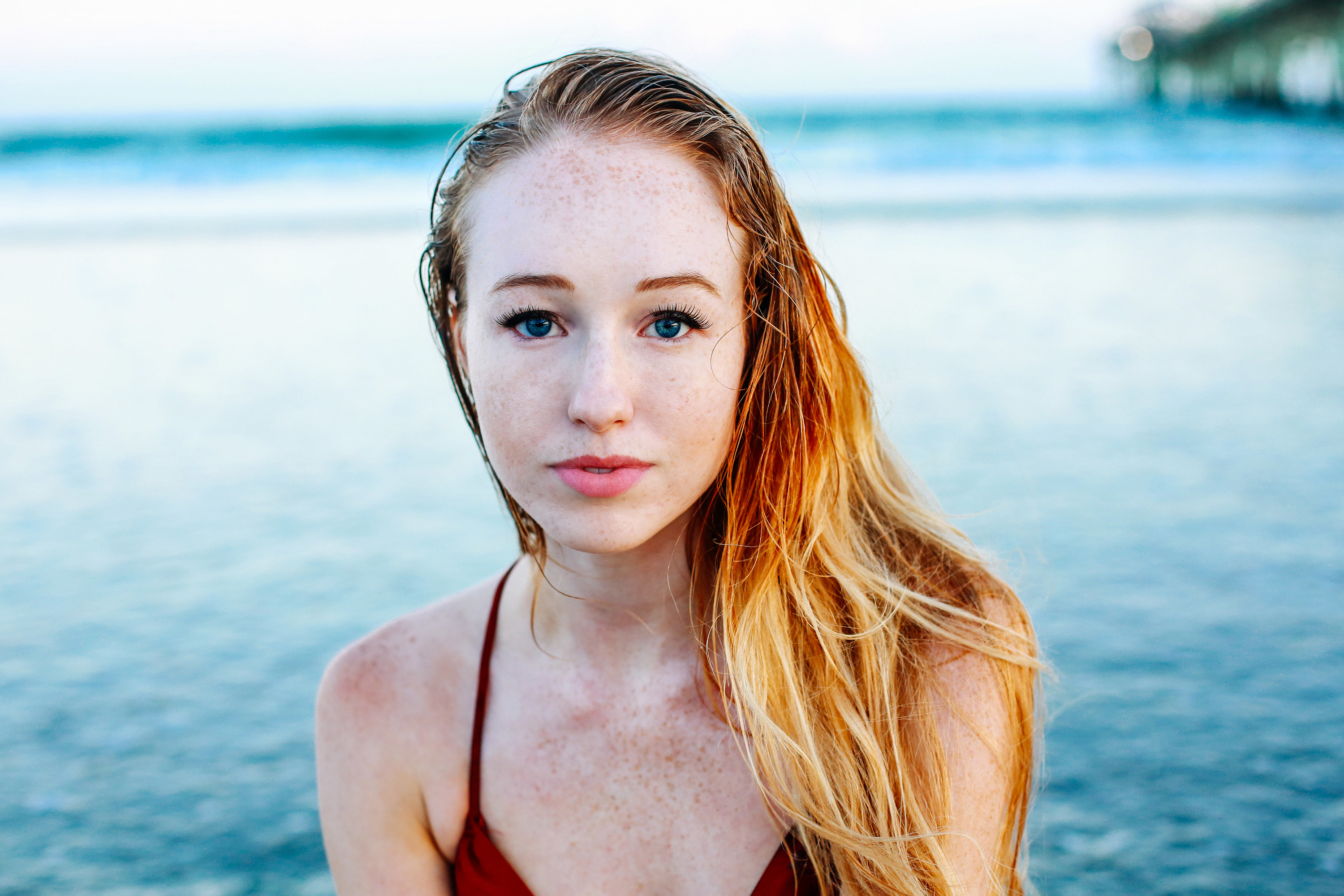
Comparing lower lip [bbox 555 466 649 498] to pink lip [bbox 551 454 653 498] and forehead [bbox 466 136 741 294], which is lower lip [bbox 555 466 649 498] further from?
forehead [bbox 466 136 741 294]

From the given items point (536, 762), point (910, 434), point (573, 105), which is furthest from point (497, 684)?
point (910, 434)

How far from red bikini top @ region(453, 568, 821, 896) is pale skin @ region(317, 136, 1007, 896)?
2 cm

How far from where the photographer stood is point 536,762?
192 cm

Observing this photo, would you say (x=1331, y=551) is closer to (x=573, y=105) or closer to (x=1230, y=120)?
(x=573, y=105)

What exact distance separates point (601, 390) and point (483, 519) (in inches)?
148

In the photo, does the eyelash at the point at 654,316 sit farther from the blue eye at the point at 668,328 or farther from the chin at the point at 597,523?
the chin at the point at 597,523

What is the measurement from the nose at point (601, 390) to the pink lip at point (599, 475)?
0.06 meters

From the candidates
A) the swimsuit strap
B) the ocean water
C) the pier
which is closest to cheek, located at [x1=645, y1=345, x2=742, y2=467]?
the ocean water

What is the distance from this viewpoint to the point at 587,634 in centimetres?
196

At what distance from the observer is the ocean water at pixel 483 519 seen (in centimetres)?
320

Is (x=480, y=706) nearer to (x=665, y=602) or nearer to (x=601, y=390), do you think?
(x=665, y=602)

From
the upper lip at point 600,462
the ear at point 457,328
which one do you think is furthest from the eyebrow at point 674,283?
the ear at point 457,328

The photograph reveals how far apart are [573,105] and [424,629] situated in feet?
3.16

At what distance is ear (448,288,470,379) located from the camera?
183cm
